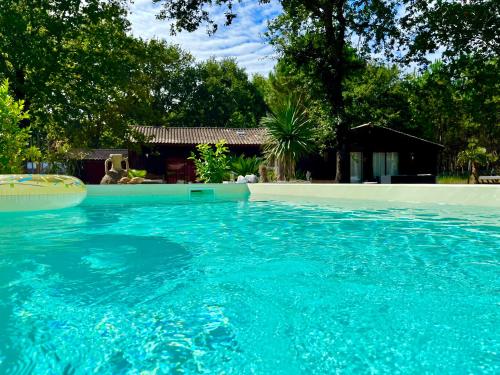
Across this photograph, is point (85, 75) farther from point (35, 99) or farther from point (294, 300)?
point (294, 300)

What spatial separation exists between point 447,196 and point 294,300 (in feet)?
30.5

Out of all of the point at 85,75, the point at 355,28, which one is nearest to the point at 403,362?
the point at 355,28

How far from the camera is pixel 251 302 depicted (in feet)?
11.7

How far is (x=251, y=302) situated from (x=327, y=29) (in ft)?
53.0

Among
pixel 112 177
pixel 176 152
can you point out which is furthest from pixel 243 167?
pixel 176 152

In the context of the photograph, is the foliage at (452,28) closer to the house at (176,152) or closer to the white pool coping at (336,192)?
the white pool coping at (336,192)

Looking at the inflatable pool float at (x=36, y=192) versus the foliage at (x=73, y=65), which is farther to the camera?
the foliage at (x=73, y=65)

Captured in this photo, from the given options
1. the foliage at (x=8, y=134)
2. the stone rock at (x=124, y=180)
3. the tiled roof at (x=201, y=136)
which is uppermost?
the tiled roof at (x=201, y=136)

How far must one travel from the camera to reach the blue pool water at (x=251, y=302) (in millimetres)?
2514

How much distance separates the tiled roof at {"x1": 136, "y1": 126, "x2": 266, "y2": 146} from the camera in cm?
2627

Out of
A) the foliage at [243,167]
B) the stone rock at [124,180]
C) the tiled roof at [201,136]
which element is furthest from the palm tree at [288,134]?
the tiled roof at [201,136]

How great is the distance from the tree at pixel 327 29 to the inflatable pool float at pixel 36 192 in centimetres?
900

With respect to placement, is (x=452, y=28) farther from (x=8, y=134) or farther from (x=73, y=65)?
(x=8, y=134)

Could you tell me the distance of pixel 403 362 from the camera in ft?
8.04
